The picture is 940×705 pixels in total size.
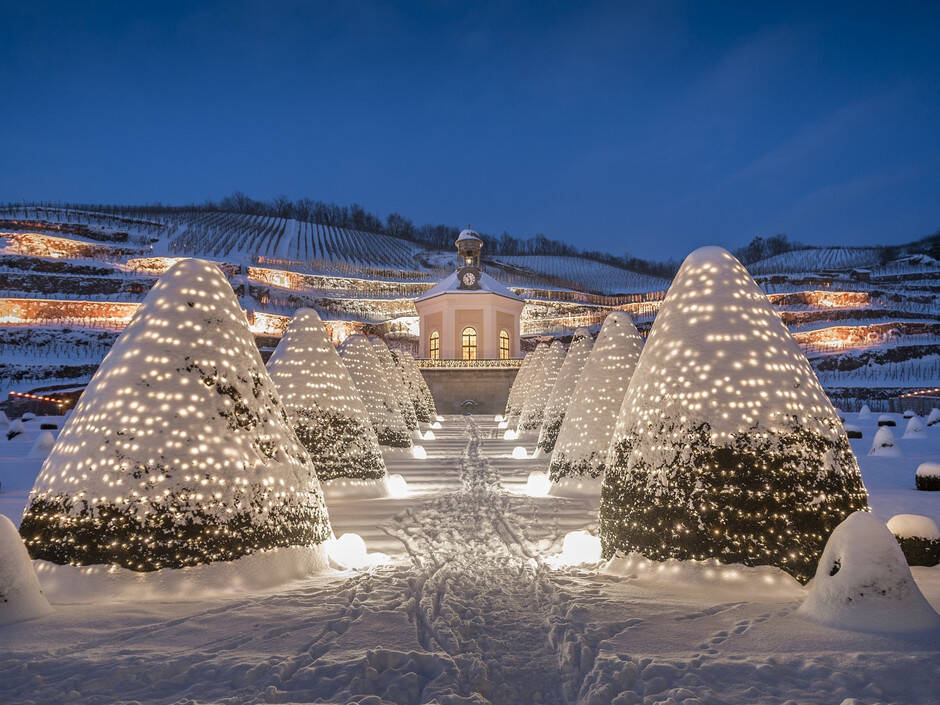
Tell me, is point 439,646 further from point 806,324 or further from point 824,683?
point 806,324

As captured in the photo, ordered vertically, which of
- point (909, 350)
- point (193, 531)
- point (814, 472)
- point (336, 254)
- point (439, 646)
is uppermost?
point (336, 254)

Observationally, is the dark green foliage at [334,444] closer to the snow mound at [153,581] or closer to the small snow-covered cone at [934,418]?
the snow mound at [153,581]

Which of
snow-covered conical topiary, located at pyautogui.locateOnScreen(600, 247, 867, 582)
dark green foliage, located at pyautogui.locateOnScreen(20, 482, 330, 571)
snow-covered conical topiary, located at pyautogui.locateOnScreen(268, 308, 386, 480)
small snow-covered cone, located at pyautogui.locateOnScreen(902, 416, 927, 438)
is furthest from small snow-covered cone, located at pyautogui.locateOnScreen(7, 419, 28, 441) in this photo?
small snow-covered cone, located at pyautogui.locateOnScreen(902, 416, 927, 438)

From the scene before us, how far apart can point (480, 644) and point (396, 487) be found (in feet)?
20.6

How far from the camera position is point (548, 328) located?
53.6m

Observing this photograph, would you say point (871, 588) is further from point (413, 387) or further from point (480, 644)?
point (413, 387)

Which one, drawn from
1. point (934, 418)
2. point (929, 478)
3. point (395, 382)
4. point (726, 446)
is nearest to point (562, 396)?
point (395, 382)

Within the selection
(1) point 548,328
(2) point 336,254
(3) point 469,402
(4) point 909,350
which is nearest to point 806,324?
(4) point 909,350

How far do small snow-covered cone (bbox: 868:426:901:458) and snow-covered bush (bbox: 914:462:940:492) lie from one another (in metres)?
4.71

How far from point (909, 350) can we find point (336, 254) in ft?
172

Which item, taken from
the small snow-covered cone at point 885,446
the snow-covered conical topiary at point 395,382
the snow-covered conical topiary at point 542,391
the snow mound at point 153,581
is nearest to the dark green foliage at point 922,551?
the snow mound at point 153,581

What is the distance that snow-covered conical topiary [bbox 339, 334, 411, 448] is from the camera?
13.5 metres

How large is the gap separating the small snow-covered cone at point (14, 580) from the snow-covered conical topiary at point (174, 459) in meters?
0.53

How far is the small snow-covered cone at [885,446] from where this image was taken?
13312 millimetres
